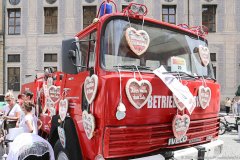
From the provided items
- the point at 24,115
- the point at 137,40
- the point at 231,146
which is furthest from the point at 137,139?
the point at 231,146

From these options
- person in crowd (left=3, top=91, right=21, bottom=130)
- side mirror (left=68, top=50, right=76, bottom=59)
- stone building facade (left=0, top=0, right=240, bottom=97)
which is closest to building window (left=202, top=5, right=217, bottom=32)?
stone building facade (left=0, top=0, right=240, bottom=97)

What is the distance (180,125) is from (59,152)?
75.9 inches

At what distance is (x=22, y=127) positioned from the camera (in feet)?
21.4

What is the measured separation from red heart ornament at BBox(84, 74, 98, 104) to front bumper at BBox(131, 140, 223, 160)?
104 cm

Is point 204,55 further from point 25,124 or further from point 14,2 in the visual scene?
point 14,2

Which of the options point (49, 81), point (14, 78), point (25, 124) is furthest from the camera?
point (14, 78)

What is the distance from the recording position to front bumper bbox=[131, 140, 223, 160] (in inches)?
182

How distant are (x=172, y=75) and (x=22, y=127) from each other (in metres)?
3.30

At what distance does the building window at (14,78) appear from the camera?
100ft

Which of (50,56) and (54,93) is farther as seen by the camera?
(50,56)

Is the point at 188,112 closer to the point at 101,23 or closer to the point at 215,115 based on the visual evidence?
the point at 215,115

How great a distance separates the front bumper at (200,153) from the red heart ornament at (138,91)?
75 centimetres

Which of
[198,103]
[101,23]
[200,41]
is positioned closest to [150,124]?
[198,103]

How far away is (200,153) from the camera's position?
4.95 m
